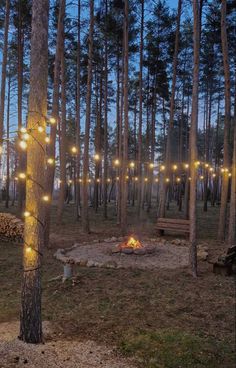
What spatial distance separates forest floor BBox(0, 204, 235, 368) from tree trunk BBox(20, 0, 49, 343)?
74cm

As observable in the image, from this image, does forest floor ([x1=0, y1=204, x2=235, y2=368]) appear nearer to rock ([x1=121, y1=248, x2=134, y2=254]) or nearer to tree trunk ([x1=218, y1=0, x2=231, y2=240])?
rock ([x1=121, y1=248, x2=134, y2=254])

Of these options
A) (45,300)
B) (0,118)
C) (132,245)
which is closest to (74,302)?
(45,300)

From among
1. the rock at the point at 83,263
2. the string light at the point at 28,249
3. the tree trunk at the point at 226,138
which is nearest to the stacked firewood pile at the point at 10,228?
the rock at the point at 83,263

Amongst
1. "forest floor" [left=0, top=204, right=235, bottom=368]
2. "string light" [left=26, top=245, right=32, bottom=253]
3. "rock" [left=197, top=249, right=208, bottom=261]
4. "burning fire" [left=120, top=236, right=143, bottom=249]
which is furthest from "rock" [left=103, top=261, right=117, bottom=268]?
"string light" [left=26, top=245, right=32, bottom=253]

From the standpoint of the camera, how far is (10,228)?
13852mm

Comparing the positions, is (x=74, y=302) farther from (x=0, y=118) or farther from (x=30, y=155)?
(x=0, y=118)

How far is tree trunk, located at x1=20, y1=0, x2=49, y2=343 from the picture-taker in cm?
503

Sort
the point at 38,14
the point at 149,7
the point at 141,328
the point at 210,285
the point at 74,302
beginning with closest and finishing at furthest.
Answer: the point at 38,14
the point at 141,328
the point at 74,302
the point at 210,285
the point at 149,7

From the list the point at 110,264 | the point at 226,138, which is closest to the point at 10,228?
the point at 110,264

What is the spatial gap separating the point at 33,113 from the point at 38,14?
5.09ft

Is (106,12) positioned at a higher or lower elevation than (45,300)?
higher

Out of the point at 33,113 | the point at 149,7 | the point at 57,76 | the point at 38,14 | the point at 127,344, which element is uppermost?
the point at 149,7

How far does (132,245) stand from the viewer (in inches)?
463

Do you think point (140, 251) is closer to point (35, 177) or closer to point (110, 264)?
point (110, 264)
